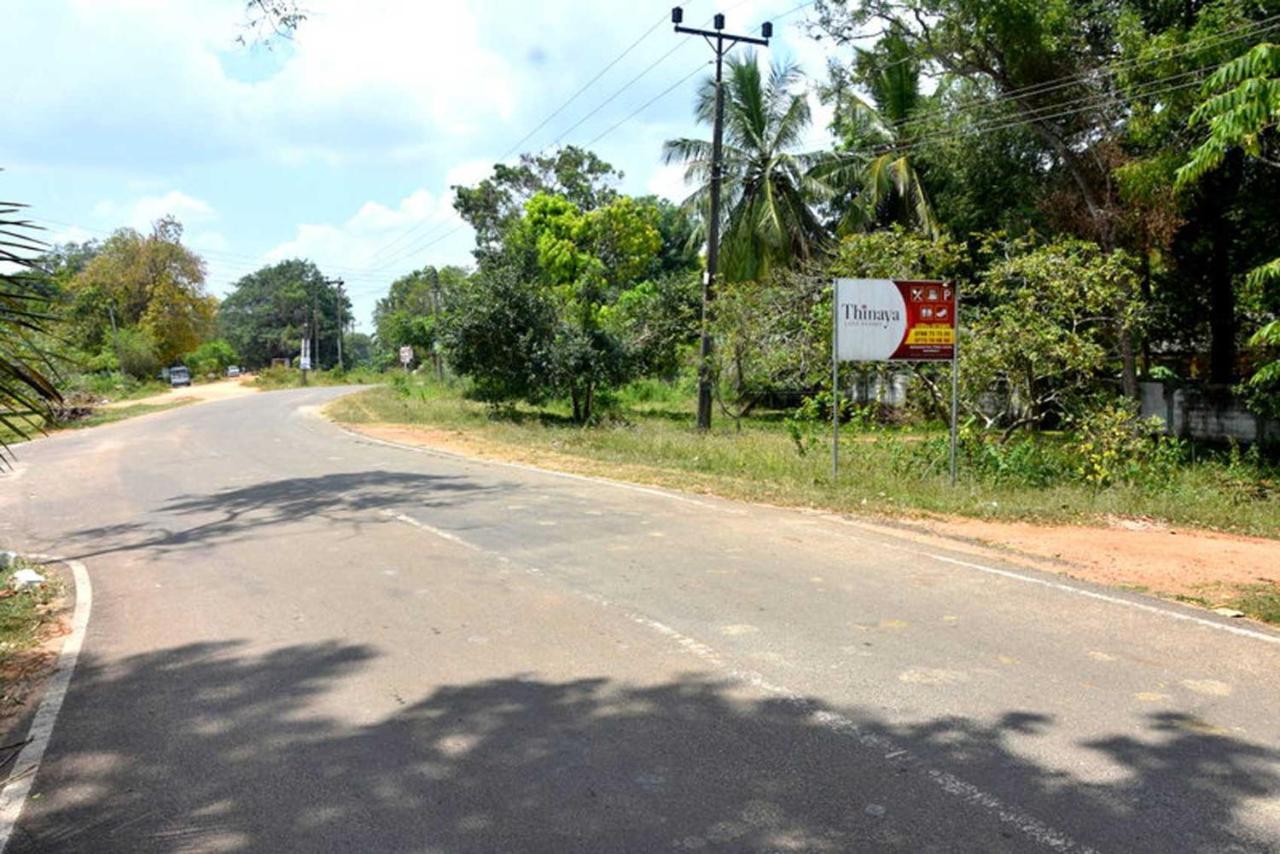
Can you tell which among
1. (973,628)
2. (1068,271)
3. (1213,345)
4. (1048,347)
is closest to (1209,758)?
(973,628)

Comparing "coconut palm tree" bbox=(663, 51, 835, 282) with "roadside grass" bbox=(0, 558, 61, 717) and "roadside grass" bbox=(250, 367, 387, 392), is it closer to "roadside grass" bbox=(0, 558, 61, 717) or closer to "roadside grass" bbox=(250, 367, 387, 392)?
"roadside grass" bbox=(0, 558, 61, 717)

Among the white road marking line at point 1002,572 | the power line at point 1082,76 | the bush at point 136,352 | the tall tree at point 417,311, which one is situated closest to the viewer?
the white road marking line at point 1002,572

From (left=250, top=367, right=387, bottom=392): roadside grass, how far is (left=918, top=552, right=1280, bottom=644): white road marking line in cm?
5915

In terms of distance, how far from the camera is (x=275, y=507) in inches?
458

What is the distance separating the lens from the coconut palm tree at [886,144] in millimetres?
26734

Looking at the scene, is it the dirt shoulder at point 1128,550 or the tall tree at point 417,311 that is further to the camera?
the tall tree at point 417,311

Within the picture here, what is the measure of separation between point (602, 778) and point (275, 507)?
8.89 metres

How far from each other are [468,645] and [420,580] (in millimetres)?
1870

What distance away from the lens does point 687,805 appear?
145 inches

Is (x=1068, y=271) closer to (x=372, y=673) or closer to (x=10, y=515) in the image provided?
(x=372, y=673)

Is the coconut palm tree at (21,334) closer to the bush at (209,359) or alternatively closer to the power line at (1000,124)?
the power line at (1000,124)

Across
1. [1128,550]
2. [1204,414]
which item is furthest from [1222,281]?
[1128,550]

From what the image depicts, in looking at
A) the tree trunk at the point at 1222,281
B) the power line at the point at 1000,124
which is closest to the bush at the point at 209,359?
the power line at the point at 1000,124

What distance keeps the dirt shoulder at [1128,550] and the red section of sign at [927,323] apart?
2.83 meters
